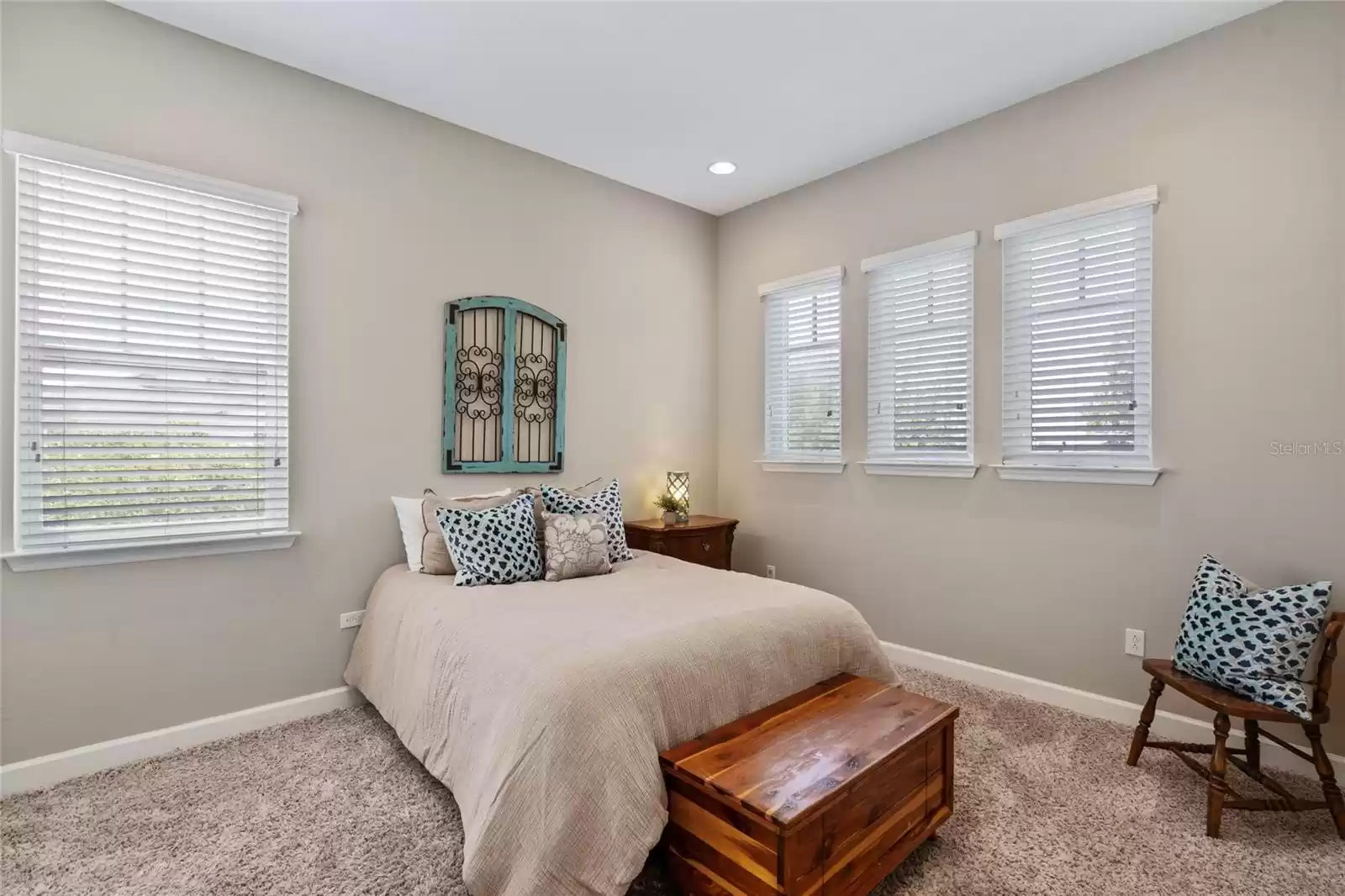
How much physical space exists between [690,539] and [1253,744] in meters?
2.51

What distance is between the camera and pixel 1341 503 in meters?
2.28

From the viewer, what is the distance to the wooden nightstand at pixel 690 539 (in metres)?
A: 3.73

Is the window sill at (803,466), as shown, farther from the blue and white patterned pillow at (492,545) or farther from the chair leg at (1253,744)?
the chair leg at (1253,744)

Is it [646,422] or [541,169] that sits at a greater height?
[541,169]

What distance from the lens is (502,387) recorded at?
3455mm

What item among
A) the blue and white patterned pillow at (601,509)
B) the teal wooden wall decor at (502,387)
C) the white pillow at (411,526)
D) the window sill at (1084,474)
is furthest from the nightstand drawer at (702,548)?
the window sill at (1084,474)

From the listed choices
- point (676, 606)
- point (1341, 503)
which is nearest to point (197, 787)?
point (676, 606)

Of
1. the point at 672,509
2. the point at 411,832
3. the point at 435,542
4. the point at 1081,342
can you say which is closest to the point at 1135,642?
the point at 1081,342

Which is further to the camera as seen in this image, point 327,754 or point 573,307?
point 573,307

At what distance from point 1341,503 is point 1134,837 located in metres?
1.39

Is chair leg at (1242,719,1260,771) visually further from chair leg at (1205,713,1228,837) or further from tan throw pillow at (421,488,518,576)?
tan throw pillow at (421,488,518,576)

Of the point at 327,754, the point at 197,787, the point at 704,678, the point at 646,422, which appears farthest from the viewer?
the point at 646,422

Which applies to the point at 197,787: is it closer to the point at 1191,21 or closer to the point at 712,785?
the point at 712,785

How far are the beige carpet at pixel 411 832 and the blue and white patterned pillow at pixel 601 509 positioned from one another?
1202mm
